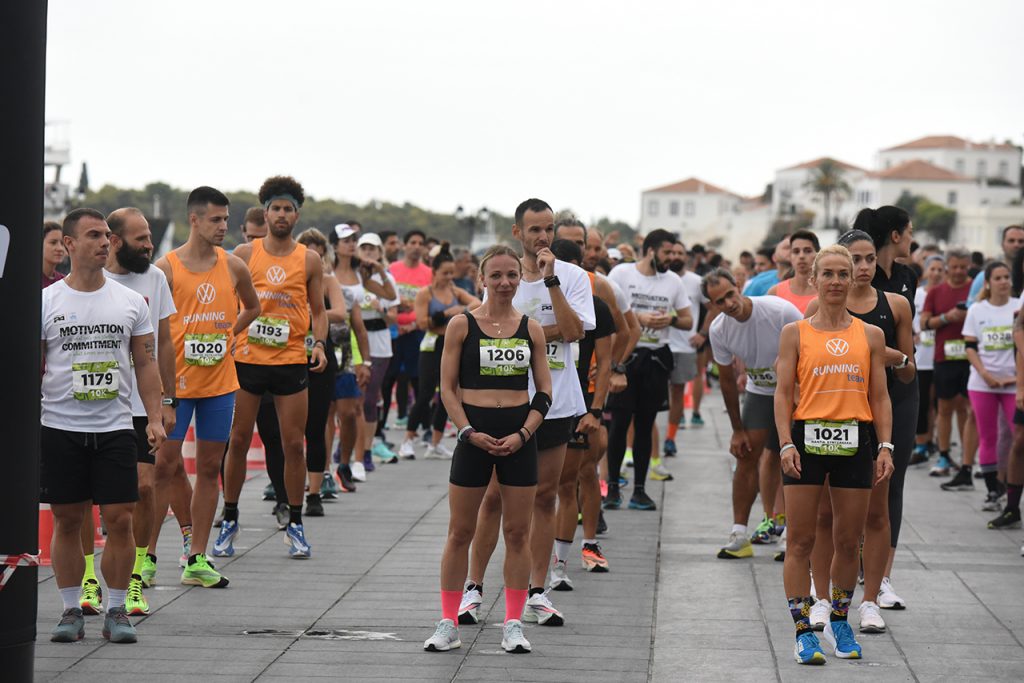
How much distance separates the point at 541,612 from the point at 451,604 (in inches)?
28.3

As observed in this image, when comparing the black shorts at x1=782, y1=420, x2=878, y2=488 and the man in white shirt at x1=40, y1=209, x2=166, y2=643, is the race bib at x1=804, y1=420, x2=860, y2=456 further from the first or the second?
the man in white shirt at x1=40, y1=209, x2=166, y2=643

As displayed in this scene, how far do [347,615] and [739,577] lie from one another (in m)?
→ 2.52

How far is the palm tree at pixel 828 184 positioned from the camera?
15912cm

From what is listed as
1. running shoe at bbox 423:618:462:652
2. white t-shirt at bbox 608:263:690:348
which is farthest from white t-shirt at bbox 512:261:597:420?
white t-shirt at bbox 608:263:690:348

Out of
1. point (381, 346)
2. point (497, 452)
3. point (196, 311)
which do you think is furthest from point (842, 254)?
point (381, 346)

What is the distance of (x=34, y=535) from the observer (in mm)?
4430

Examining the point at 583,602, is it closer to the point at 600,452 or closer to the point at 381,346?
the point at 600,452

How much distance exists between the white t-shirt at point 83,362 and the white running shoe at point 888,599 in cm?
405

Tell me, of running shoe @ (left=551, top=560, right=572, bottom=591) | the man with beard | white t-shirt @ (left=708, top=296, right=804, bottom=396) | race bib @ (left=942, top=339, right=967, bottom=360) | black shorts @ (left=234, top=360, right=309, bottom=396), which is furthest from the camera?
race bib @ (left=942, top=339, right=967, bottom=360)

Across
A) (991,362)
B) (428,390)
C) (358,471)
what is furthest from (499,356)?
(428,390)

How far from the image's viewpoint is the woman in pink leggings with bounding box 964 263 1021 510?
40.0 feet

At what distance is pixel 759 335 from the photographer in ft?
29.6

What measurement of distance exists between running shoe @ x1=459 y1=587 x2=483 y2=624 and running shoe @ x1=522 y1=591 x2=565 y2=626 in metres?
0.24

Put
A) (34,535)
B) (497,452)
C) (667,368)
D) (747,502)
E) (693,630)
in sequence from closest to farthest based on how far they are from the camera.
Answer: (34,535) < (497,452) < (693,630) < (747,502) < (667,368)
